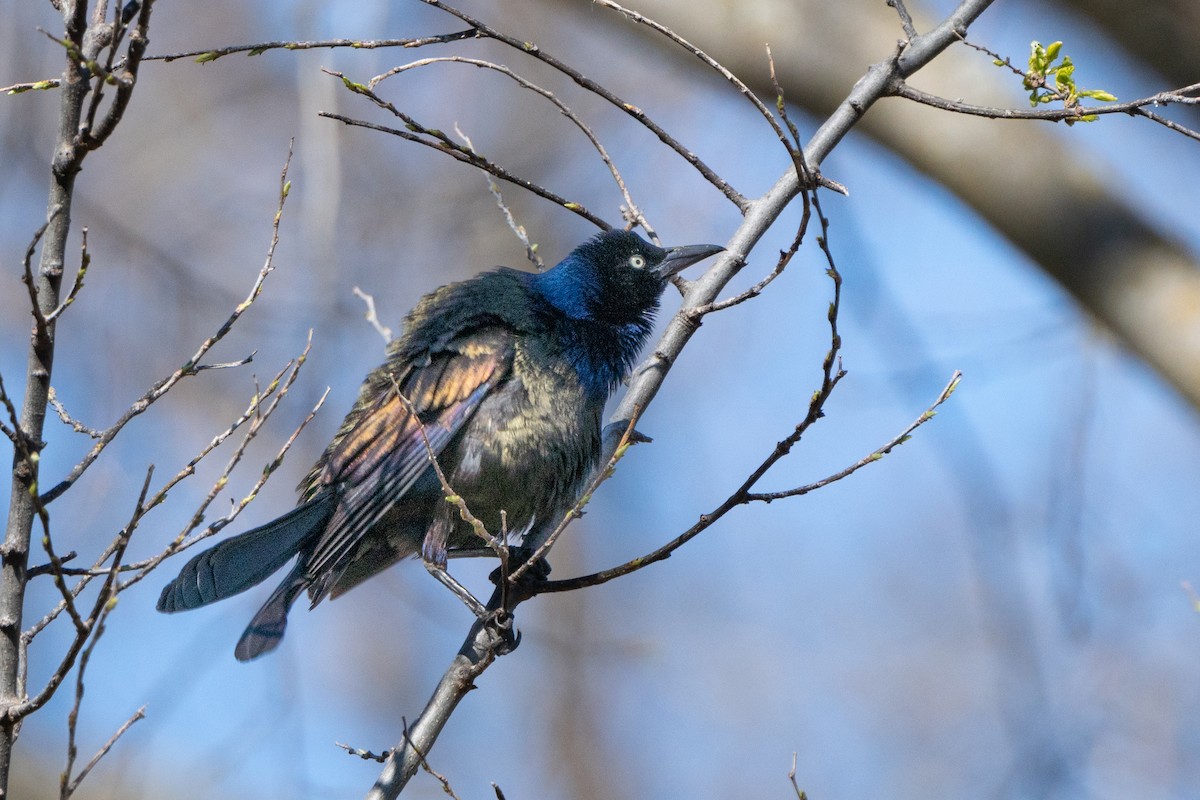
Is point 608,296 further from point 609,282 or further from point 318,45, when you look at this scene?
point 318,45

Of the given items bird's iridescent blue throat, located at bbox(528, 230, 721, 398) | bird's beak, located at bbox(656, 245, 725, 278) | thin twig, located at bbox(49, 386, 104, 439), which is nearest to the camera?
thin twig, located at bbox(49, 386, 104, 439)

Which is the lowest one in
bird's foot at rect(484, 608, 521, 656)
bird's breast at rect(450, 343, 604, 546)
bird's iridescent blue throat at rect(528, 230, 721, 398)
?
bird's foot at rect(484, 608, 521, 656)

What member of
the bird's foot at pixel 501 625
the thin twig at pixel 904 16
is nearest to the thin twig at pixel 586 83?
the thin twig at pixel 904 16

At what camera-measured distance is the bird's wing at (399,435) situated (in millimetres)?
3914

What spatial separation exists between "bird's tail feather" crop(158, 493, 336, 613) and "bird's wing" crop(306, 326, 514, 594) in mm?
64

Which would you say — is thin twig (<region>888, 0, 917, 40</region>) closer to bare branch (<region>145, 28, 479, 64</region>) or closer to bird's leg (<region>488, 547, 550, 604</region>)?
bare branch (<region>145, 28, 479, 64</region>)

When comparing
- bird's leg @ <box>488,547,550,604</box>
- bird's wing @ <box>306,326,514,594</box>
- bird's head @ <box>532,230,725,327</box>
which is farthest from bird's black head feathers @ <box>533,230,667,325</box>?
bird's leg @ <box>488,547,550,604</box>

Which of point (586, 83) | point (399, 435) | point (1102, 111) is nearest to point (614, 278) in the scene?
point (399, 435)

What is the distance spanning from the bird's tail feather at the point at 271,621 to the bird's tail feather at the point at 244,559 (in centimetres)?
9

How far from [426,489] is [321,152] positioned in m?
2.16

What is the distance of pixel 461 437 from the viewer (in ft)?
13.4

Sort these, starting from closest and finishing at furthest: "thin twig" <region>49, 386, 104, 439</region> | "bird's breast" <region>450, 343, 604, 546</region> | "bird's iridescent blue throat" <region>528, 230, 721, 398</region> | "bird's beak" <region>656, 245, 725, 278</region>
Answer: "thin twig" <region>49, 386, 104, 439</region> < "bird's breast" <region>450, 343, 604, 546</region> < "bird's iridescent blue throat" <region>528, 230, 721, 398</region> < "bird's beak" <region>656, 245, 725, 278</region>

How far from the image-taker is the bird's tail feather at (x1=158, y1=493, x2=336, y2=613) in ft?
11.0

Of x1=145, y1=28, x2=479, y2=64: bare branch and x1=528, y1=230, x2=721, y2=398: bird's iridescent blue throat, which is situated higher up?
x1=528, y1=230, x2=721, y2=398: bird's iridescent blue throat
